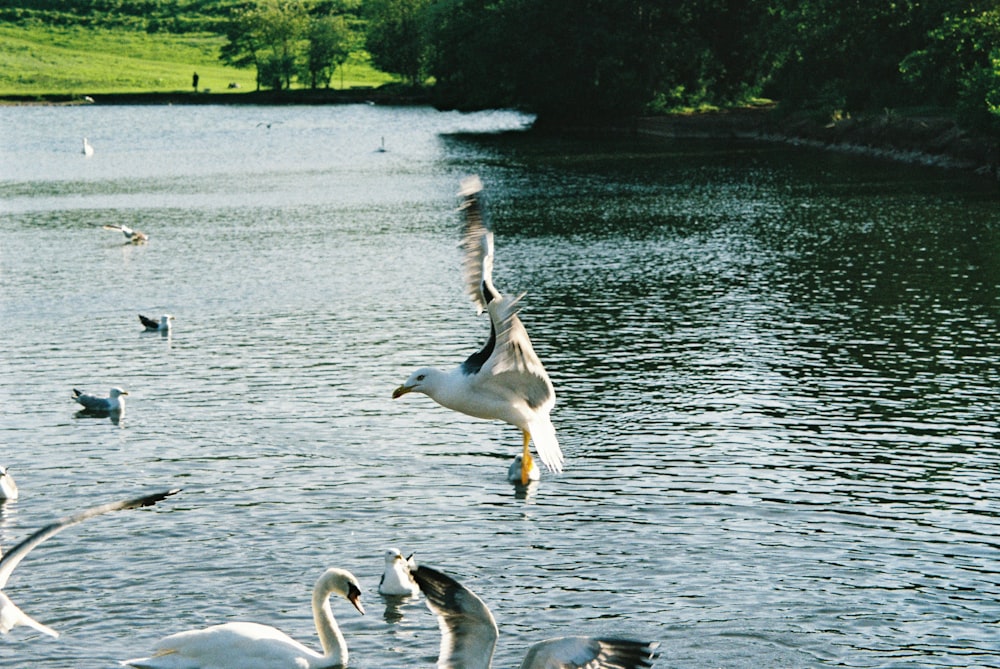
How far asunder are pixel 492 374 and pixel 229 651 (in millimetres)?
4636

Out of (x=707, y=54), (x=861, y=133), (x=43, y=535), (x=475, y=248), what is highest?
(x=707, y=54)

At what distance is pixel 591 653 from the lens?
41.4ft

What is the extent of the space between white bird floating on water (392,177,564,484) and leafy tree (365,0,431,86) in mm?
→ 165856

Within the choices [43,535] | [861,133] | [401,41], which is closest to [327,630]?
[43,535]

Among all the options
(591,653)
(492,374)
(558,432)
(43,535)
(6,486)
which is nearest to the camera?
(591,653)

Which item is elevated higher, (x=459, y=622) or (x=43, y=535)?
(x=43, y=535)

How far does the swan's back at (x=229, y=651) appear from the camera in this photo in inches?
666

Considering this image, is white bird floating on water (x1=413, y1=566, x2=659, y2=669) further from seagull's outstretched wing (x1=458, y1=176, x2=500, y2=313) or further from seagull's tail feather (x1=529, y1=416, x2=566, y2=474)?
seagull's outstretched wing (x1=458, y1=176, x2=500, y2=313)

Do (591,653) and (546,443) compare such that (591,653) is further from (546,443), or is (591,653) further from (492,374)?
(546,443)

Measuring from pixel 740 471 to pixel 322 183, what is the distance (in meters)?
62.9

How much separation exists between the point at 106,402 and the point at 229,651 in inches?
597

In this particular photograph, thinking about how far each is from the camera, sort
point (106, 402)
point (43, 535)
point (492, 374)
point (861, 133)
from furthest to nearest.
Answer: point (861, 133) < point (106, 402) < point (492, 374) < point (43, 535)

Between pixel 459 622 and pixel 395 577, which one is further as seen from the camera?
pixel 395 577

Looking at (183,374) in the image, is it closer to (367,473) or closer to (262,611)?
(367,473)
